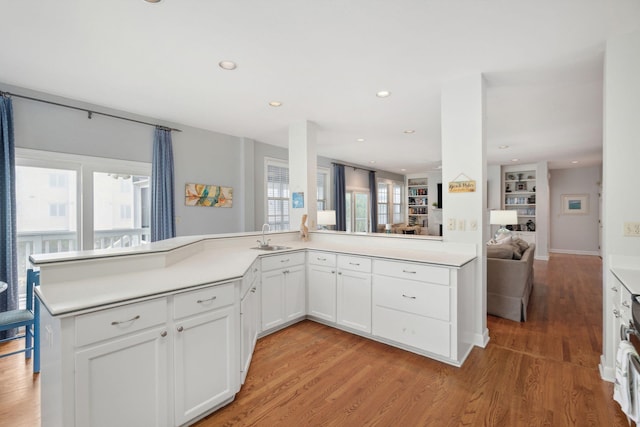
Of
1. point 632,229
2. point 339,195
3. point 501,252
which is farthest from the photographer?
point 339,195

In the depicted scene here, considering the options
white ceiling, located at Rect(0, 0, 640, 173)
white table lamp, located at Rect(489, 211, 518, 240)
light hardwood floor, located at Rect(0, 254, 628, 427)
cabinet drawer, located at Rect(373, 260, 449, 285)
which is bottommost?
light hardwood floor, located at Rect(0, 254, 628, 427)

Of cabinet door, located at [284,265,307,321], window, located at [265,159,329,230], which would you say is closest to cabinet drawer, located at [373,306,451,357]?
cabinet door, located at [284,265,307,321]

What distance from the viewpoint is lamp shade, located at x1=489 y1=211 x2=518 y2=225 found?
5879 millimetres

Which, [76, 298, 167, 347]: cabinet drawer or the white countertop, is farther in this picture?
the white countertop

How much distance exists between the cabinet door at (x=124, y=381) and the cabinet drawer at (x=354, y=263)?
75.8 inches

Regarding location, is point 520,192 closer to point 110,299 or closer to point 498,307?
point 498,307

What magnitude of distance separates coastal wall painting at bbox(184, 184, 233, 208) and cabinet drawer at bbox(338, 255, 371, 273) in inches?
112

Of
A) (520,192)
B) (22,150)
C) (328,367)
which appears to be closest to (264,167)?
(22,150)

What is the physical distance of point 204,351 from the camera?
1.87m

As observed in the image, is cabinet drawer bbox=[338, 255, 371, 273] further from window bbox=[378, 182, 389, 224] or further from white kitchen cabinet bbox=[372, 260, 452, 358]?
window bbox=[378, 182, 389, 224]

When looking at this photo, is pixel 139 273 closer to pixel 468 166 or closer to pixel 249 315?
pixel 249 315

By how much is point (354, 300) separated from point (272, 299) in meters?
0.86

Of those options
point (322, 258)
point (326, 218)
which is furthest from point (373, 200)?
point (322, 258)

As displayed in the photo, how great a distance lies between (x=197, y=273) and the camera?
2.11 metres
